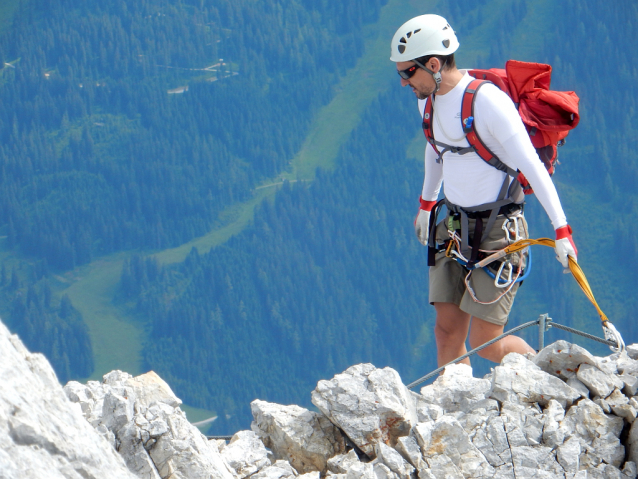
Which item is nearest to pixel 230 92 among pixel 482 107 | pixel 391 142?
pixel 391 142

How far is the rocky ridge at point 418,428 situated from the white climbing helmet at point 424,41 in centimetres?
291

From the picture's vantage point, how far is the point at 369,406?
5629mm

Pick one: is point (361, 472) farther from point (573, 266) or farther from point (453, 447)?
point (573, 266)

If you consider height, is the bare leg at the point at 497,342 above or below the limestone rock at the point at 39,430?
below

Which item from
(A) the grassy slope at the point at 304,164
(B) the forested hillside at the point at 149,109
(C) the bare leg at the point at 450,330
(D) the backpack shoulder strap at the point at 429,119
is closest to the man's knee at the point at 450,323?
(C) the bare leg at the point at 450,330

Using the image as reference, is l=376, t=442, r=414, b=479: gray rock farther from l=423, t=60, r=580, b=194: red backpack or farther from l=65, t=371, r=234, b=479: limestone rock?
l=423, t=60, r=580, b=194: red backpack

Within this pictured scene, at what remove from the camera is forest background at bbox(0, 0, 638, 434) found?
351ft

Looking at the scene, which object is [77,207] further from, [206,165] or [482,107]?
[482,107]

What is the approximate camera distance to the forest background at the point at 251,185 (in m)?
107

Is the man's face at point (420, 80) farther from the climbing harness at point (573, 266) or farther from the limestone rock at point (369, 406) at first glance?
the limestone rock at point (369, 406)

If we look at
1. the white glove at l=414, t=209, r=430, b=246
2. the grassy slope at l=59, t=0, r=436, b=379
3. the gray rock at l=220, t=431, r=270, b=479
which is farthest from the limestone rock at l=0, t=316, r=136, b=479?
the grassy slope at l=59, t=0, r=436, b=379

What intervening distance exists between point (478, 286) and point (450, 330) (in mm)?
677

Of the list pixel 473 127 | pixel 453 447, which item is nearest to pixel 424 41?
pixel 473 127

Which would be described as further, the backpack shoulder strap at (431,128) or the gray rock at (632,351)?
the backpack shoulder strap at (431,128)
